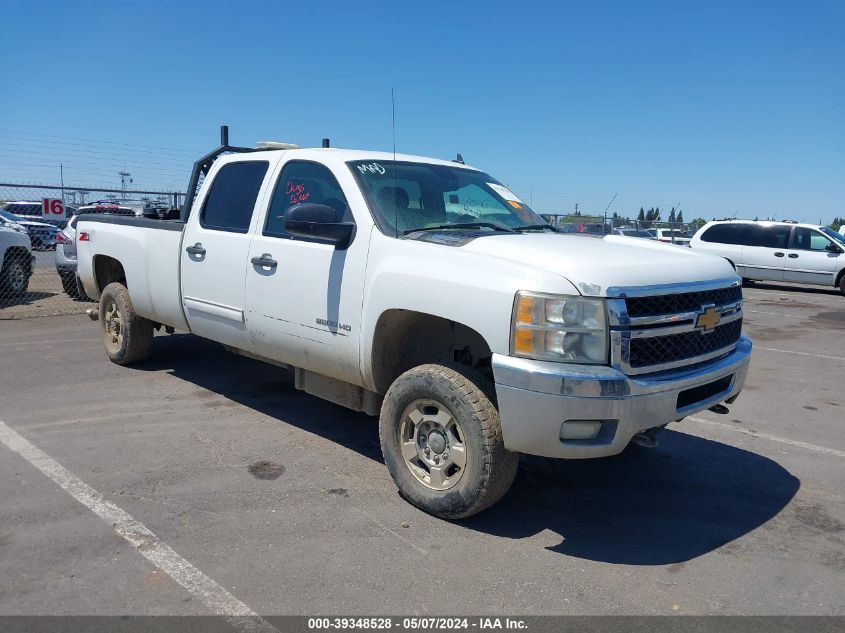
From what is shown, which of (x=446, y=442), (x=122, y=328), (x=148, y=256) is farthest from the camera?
(x=122, y=328)

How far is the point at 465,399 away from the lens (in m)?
3.68

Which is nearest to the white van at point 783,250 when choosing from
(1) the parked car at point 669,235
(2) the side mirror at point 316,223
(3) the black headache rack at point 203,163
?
(1) the parked car at point 669,235

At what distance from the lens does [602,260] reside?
3.68m

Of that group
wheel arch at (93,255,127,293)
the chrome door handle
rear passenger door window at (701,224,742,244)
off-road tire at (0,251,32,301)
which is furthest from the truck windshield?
rear passenger door window at (701,224,742,244)

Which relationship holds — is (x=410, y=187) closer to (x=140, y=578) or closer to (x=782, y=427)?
(x=140, y=578)

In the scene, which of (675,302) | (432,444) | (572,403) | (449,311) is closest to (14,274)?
(432,444)

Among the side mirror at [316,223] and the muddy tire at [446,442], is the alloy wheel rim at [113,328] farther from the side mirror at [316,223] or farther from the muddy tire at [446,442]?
the muddy tire at [446,442]

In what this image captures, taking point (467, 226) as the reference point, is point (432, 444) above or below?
below

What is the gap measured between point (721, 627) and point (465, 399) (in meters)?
1.52

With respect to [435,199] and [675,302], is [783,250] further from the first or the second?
[675,302]

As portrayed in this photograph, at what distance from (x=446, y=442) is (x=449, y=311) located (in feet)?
2.41

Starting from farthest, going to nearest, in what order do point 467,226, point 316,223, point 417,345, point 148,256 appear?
point 148,256
point 467,226
point 417,345
point 316,223

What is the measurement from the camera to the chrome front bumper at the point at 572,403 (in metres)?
3.38

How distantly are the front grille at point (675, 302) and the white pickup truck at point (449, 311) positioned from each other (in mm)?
12
